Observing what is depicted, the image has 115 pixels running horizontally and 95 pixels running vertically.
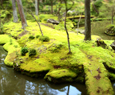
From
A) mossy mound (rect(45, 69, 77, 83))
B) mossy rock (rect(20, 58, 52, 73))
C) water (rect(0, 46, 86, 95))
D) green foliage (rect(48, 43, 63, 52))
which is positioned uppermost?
green foliage (rect(48, 43, 63, 52))

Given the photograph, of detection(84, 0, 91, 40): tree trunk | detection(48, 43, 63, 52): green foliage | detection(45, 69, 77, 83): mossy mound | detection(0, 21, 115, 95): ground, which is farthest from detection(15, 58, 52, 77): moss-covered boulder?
detection(84, 0, 91, 40): tree trunk

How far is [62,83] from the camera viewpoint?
7.36m

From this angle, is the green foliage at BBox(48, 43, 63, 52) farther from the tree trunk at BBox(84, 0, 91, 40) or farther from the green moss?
the tree trunk at BBox(84, 0, 91, 40)

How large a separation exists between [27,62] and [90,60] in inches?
205

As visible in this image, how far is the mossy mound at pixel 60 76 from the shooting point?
7246 millimetres

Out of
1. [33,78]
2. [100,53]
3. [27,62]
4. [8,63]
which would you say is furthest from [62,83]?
[8,63]

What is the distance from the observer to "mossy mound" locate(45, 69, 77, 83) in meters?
7.25

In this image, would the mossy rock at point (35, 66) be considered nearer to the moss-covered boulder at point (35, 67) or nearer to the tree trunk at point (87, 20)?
the moss-covered boulder at point (35, 67)

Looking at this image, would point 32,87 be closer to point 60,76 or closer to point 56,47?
point 60,76

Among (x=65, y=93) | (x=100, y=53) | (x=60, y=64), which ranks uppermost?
(x=100, y=53)

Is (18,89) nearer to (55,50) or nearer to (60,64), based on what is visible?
(60,64)

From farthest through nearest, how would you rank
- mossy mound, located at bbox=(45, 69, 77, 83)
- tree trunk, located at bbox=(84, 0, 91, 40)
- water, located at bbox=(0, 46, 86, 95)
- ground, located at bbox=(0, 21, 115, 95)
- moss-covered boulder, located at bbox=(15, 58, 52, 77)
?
tree trunk, located at bbox=(84, 0, 91, 40), moss-covered boulder, located at bbox=(15, 58, 52, 77), mossy mound, located at bbox=(45, 69, 77, 83), water, located at bbox=(0, 46, 86, 95), ground, located at bbox=(0, 21, 115, 95)

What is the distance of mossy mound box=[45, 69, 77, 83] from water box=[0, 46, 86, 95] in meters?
0.34

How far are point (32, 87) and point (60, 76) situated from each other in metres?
2.06
